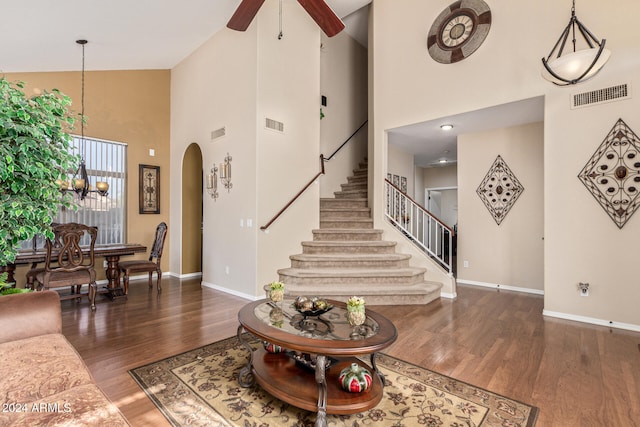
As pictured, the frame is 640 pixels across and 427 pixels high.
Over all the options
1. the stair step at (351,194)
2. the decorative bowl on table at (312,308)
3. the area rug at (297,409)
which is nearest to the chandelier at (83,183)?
the area rug at (297,409)

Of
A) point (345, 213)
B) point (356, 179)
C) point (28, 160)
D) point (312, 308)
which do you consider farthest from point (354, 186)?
point (28, 160)

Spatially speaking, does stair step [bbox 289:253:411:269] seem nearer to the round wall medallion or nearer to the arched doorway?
the arched doorway

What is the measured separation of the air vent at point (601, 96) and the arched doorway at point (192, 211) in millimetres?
6285

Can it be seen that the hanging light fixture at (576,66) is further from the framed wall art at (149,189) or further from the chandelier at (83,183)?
the framed wall art at (149,189)

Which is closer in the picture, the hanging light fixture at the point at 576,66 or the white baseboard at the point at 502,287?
the hanging light fixture at the point at 576,66

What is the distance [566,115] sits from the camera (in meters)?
3.90

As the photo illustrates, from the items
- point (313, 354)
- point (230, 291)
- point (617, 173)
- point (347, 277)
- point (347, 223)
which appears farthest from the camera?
point (347, 223)

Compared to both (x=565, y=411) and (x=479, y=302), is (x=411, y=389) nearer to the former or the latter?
(x=565, y=411)

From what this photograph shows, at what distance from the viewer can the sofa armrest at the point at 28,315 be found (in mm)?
2023

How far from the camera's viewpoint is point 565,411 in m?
2.04

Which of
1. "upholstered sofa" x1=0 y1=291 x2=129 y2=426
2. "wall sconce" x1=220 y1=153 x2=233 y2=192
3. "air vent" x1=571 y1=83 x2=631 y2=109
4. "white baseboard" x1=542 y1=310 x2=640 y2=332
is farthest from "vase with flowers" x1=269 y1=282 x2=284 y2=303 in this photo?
"air vent" x1=571 y1=83 x2=631 y2=109

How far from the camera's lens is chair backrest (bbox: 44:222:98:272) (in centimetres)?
396

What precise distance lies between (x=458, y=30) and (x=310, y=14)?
286 centimetres

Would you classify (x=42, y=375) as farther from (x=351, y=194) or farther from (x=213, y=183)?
(x=351, y=194)
